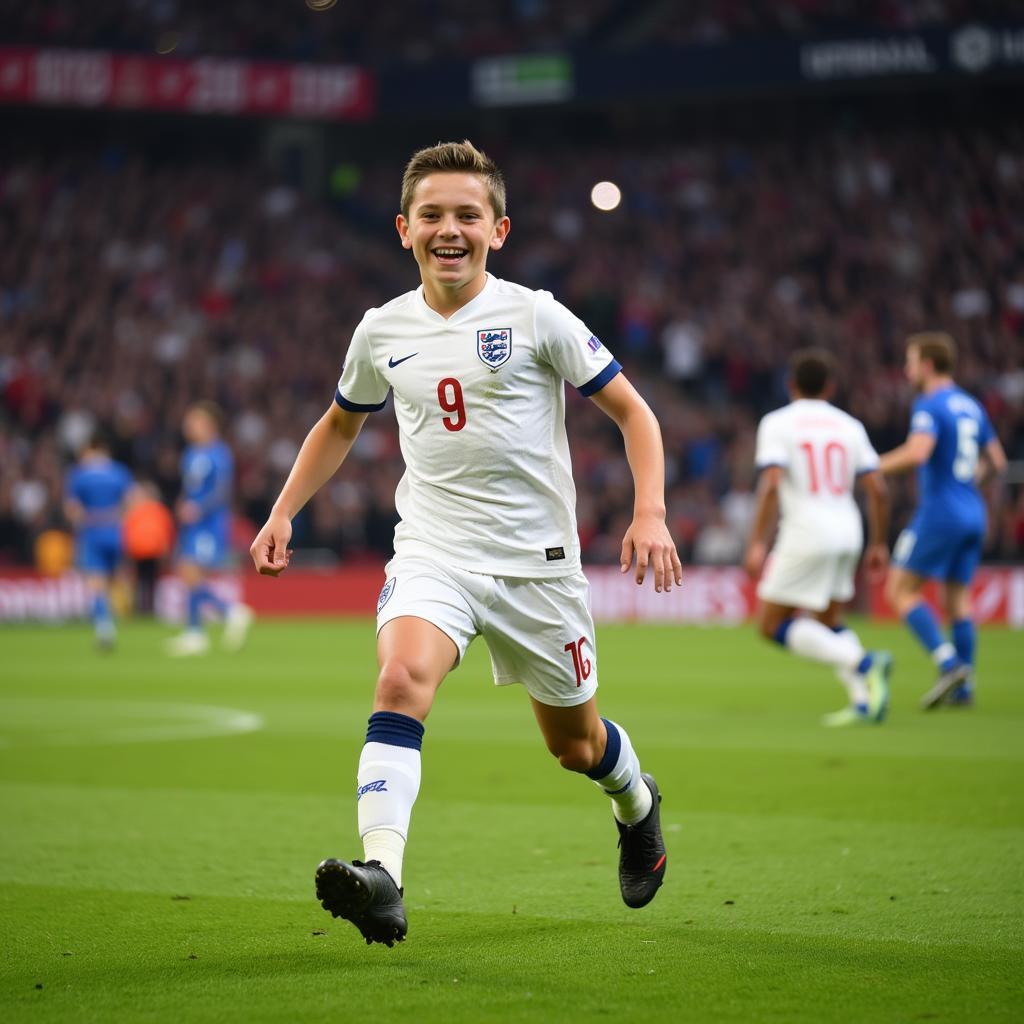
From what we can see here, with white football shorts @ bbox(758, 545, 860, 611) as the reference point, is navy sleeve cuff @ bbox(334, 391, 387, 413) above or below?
above

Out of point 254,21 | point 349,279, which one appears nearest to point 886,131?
point 349,279

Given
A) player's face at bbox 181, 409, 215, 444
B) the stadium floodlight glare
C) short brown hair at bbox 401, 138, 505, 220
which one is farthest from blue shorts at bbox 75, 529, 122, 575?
short brown hair at bbox 401, 138, 505, 220

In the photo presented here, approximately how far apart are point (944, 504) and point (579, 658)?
759 cm

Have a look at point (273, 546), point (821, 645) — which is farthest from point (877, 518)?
point (273, 546)

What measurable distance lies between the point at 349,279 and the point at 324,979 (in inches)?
1125

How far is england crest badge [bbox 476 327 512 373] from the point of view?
197 inches

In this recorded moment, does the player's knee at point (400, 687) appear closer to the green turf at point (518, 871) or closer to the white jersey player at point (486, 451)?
the white jersey player at point (486, 451)

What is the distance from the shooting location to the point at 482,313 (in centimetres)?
508

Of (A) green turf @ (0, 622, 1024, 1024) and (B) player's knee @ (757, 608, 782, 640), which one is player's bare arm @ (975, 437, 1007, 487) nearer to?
(A) green turf @ (0, 622, 1024, 1024)

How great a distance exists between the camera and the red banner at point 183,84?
31234 mm

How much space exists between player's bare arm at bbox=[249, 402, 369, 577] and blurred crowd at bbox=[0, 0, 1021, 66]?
90.2 feet

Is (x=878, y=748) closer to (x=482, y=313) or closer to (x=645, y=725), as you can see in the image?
(x=645, y=725)

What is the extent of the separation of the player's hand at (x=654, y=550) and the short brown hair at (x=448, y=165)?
1129 mm

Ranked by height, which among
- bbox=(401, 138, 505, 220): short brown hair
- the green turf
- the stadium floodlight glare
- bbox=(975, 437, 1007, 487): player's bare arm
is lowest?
the green turf
